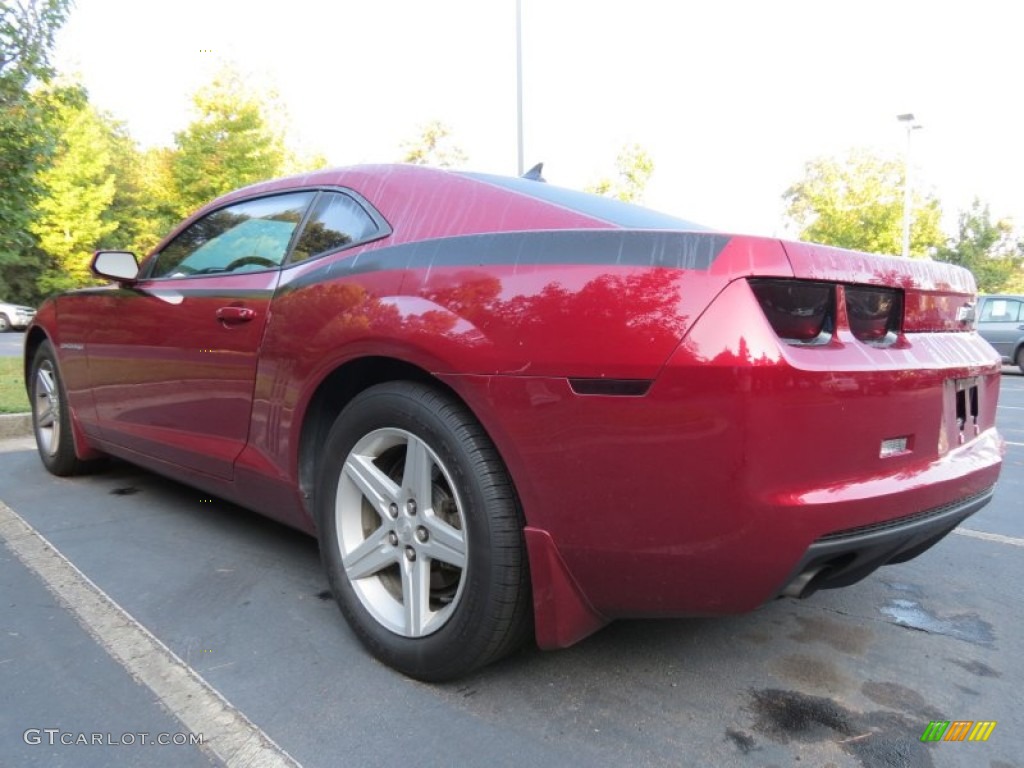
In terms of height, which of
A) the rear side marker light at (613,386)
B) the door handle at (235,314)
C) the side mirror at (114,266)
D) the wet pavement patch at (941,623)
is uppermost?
the side mirror at (114,266)

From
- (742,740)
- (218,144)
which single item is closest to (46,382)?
(742,740)

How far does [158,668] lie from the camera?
2.20m

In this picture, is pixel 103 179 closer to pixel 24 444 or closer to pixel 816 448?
pixel 24 444

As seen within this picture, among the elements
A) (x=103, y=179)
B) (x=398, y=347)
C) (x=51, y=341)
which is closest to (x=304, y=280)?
(x=398, y=347)

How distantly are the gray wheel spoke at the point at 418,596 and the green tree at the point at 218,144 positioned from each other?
1820cm

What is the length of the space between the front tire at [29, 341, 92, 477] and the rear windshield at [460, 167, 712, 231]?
3.24 metres

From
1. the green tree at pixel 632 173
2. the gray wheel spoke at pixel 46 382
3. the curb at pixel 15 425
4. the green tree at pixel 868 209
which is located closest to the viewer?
the gray wheel spoke at pixel 46 382

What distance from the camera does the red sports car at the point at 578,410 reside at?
1.62 metres

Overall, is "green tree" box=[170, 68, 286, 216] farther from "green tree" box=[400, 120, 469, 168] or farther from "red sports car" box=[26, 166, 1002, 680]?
"red sports car" box=[26, 166, 1002, 680]

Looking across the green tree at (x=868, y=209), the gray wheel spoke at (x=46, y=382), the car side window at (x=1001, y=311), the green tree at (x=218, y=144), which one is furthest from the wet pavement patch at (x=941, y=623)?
the green tree at (x=868, y=209)

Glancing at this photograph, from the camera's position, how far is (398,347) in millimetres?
2072

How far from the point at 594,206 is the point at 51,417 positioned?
394cm

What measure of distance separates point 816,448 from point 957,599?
1733mm

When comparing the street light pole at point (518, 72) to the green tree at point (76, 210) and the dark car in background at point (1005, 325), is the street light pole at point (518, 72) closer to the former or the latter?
the dark car in background at point (1005, 325)
